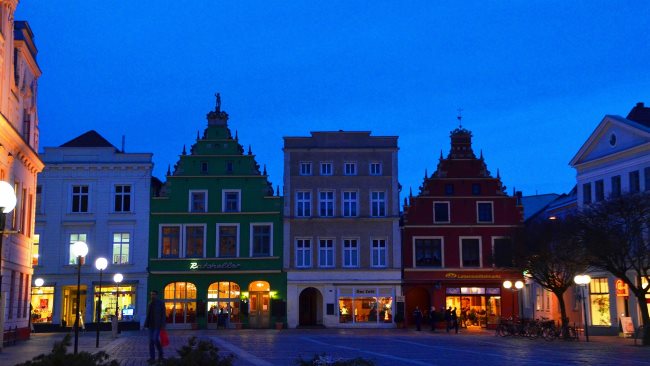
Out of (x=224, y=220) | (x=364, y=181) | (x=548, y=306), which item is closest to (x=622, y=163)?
(x=548, y=306)

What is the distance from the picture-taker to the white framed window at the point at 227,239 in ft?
189

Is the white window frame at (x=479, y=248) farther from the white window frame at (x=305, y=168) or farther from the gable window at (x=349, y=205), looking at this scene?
the white window frame at (x=305, y=168)

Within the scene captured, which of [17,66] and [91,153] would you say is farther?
[91,153]

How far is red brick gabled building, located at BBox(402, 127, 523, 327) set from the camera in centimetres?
5847

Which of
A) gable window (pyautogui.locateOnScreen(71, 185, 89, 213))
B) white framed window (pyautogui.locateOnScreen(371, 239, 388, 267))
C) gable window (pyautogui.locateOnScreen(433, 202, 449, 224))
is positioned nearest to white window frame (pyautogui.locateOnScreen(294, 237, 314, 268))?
white framed window (pyautogui.locateOnScreen(371, 239, 388, 267))

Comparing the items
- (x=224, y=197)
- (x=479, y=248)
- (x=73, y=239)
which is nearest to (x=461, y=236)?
(x=479, y=248)

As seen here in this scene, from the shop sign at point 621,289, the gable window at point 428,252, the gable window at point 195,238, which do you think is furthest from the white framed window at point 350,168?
the shop sign at point 621,289

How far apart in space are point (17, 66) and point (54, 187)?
24.4 m

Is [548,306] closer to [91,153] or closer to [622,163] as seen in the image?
[622,163]

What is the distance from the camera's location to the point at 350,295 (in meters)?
58.1

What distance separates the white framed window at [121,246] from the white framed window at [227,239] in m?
6.27

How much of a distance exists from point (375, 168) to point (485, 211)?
27.7 ft

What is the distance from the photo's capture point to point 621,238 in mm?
36000

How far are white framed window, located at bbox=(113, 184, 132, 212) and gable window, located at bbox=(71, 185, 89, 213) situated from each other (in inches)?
79.1
